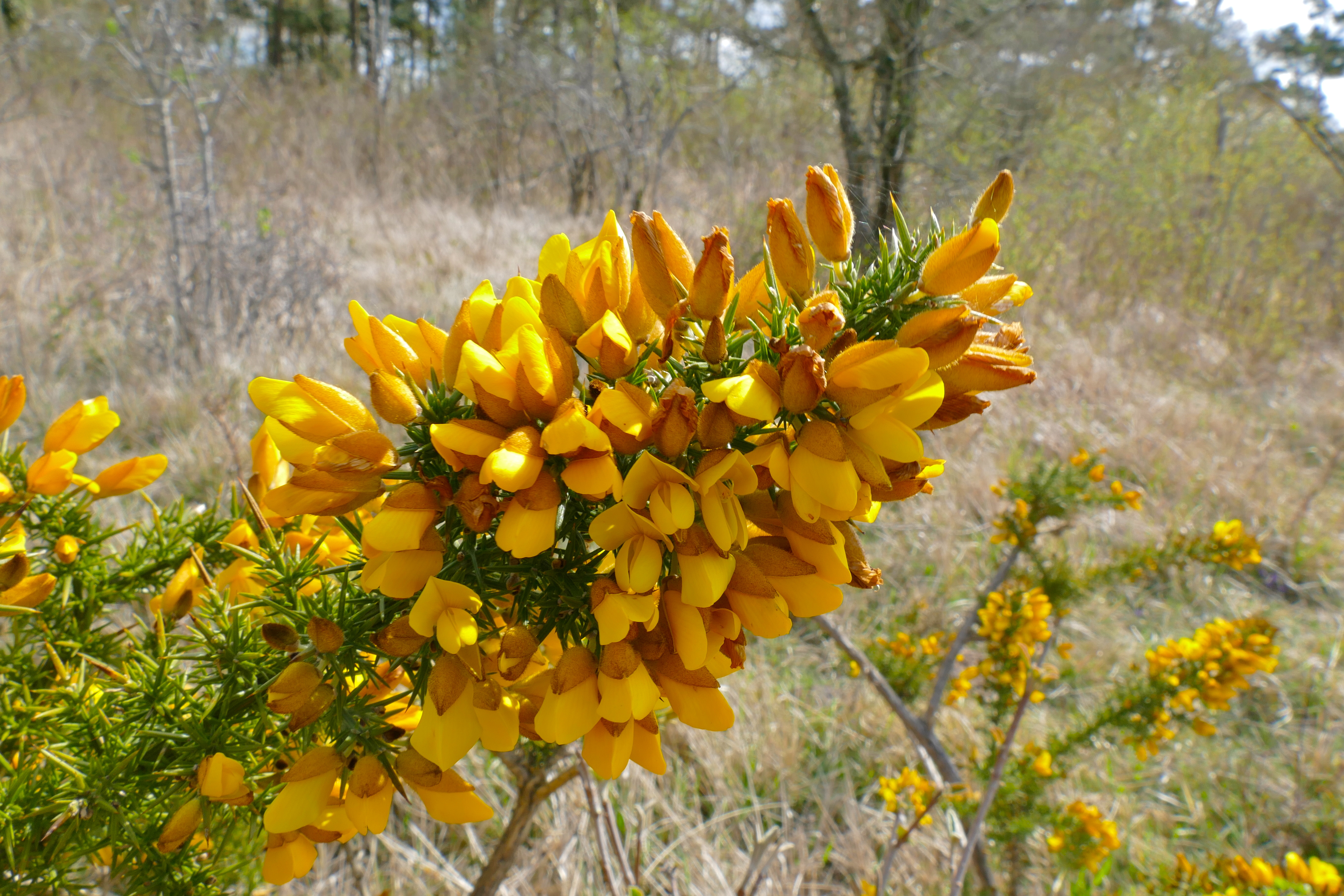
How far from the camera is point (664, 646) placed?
53cm

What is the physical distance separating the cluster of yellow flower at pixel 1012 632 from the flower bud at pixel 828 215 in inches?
58.2

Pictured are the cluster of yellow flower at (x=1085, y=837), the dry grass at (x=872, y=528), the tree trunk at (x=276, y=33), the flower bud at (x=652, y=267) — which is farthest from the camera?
the tree trunk at (x=276, y=33)

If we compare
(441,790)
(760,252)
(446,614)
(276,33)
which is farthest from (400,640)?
(276,33)

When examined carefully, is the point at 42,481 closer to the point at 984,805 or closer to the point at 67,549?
the point at 67,549

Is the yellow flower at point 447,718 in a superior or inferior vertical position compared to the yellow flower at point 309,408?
inferior

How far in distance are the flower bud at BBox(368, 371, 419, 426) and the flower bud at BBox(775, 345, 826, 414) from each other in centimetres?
27

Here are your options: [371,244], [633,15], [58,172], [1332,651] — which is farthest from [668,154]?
[1332,651]

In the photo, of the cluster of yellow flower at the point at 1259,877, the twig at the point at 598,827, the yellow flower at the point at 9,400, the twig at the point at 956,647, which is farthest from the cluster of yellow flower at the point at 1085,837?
the yellow flower at the point at 9,400

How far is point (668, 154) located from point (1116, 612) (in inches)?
246

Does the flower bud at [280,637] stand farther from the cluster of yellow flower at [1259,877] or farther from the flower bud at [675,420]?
the cluster of yellow flower at [1259,877]

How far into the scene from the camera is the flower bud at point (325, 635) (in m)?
0.51

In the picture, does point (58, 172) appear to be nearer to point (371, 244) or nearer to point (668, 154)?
point (371, 244)

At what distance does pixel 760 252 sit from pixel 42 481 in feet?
3.63

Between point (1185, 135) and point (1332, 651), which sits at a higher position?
point (1185, 135)
